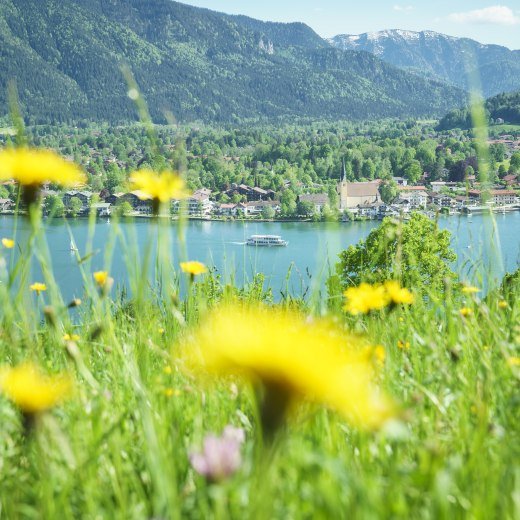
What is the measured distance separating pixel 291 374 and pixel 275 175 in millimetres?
74844

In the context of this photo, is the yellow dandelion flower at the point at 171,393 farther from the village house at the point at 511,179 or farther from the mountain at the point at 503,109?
the mountain at the point at 503,109

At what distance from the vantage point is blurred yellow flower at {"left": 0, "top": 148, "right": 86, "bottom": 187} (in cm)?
79

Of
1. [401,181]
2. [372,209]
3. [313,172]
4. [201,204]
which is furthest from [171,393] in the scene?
[401,181]

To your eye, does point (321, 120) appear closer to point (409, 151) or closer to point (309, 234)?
point (409, 151)

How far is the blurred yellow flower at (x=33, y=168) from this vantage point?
2.60ft

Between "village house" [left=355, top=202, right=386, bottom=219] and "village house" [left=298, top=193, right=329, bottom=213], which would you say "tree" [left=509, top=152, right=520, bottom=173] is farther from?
"village house" [left=298, top=193, right=329, bottom=213]

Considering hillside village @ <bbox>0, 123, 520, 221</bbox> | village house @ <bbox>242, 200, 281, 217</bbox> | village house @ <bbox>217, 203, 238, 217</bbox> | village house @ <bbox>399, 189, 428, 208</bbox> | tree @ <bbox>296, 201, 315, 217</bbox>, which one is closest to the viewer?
tree @ <bbox>296, 201, 315, 217</bbox>

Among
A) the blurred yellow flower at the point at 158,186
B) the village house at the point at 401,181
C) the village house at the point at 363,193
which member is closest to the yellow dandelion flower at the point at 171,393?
the blurred yellow flower at the point at 158,186

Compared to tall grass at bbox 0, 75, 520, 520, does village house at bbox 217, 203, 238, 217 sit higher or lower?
lower

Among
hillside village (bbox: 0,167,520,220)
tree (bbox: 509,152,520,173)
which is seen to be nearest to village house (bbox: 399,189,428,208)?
hillside village (bbox: 0,167,520,220)

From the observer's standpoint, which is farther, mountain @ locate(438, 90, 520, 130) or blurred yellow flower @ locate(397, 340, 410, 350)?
mountain @ locate(438, 90, 520, 130)

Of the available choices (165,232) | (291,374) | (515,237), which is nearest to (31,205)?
(165,232)

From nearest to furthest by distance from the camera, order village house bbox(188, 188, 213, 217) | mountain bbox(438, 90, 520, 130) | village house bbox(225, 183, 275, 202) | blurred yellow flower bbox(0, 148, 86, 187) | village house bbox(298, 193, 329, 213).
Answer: blurred yellow flower bbox(0, 148, 86, 187), village house bbox(298, 193, 329, 213), village house bbox(188, 188, 213, 217), village house bbox(225, 183, 275, 202), mountain bbox(438, 90, 520, 130)

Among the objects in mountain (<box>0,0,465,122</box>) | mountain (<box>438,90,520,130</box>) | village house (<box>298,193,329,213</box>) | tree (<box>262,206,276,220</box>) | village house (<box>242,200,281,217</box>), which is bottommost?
tree (<box>262,206,276,220</box>)
